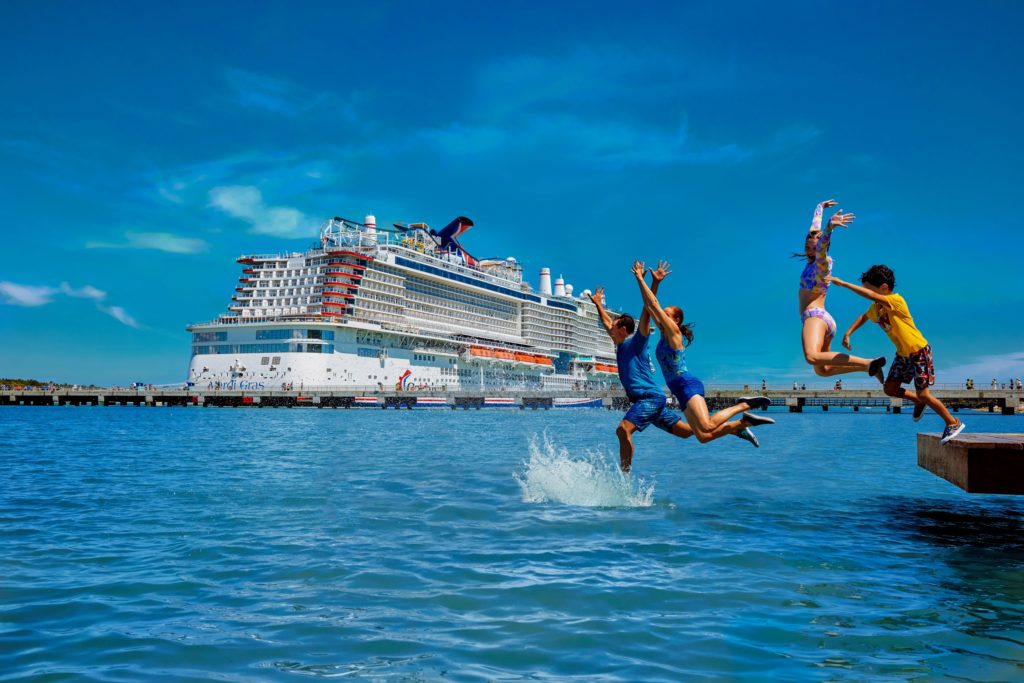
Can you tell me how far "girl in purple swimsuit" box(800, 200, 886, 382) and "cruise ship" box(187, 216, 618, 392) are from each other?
72970 mm

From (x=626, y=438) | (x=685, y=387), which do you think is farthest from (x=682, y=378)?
(x=626, y=438)

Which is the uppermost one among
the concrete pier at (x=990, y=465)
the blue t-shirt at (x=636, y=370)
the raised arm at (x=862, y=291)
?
the raised arm at (x=862, y=291)

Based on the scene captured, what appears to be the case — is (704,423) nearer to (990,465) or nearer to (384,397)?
(990,465)

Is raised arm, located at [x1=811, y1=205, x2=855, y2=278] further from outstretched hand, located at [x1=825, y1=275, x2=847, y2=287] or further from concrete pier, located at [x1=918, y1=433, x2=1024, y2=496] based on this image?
concrete pier, located at [x1=918, y1=433, x2=1024, y2=496]

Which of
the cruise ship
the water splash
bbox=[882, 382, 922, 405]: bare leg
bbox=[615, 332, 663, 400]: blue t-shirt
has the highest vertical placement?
the cruise ship

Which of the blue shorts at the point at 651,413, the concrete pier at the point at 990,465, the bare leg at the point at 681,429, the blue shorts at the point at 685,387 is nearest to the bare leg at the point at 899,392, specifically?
the concrete pier at the point at 990,465

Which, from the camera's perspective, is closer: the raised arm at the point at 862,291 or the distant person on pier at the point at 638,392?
the raised arm at the point at 862,291

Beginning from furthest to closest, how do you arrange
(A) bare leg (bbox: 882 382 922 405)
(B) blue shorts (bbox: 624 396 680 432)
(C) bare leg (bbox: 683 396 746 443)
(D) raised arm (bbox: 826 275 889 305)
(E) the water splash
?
(E) the water splash
(B) blue shorts (bbox: 624 396 680 432)
(C) bare leg (bbox: 683 396 746 443)
(A) bare leg (bbox: 882 382 922 405)
(D) raised arm (bbox: 826 275 889 305)

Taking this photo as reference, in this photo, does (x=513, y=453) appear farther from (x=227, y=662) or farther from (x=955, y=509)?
(x=227, y=662)

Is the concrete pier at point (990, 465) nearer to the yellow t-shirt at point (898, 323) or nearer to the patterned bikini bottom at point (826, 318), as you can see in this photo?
the yellow t-shirt at point (898, 323)

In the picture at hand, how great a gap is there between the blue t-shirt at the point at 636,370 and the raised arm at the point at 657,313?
23.1 inches

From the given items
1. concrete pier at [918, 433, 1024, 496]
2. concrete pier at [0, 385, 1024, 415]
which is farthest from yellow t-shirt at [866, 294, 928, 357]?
concrete pier at [0, 385, 1024, 415]

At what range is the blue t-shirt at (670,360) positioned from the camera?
9.02 m

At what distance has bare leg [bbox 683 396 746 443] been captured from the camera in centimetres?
892
